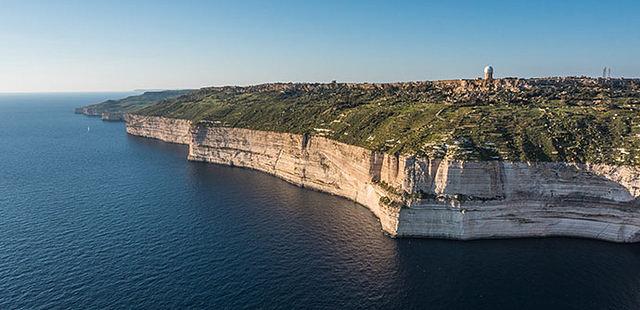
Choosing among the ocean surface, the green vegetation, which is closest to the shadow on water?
the ocean surface

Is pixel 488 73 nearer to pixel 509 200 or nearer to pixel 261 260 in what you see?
pixel 509 200

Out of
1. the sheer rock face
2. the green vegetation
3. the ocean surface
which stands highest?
the green vegetation

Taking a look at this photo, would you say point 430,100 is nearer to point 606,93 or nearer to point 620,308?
point 606,93

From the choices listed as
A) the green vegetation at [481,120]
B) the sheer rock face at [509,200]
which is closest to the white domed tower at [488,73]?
the green vegetation at [481,120]

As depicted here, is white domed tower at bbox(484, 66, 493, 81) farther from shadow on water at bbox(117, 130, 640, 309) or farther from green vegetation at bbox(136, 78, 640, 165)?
shadow on water at bbox(117, 130, 640, 309)

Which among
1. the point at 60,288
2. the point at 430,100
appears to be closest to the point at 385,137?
the point at 430,100
